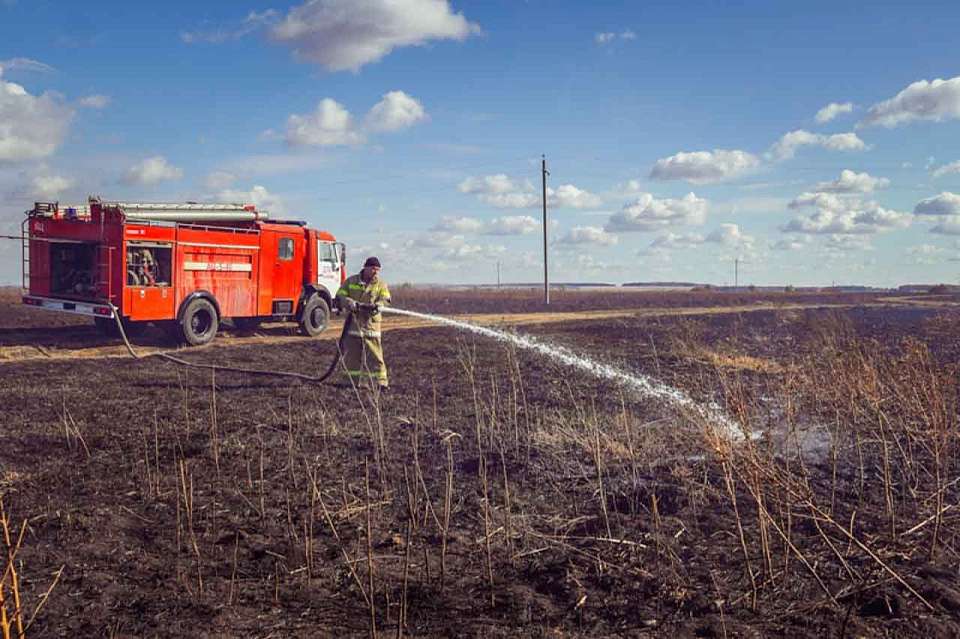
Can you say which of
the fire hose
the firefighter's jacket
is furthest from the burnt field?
the firefighter's jacket

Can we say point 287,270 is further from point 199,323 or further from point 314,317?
point 199,323

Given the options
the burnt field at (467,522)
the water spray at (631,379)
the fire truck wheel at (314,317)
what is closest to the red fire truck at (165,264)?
the fire truck wheel at (314,317)

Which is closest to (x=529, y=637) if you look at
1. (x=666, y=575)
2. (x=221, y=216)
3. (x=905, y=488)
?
(x=666, y=575)

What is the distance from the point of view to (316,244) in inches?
734

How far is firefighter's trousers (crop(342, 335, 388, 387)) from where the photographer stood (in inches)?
396

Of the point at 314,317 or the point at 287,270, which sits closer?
the point at 287,270

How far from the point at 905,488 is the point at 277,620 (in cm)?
514

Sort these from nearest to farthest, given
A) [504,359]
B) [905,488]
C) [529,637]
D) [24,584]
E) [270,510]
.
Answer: [529,637]
[24,584]
[270,510]
[905,488]
[504,359]

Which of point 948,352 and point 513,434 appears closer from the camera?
point 513,434

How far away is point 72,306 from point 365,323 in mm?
7897

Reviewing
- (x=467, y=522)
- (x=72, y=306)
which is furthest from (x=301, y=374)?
(x=467, y=522)

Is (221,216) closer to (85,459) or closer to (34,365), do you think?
(34,365)

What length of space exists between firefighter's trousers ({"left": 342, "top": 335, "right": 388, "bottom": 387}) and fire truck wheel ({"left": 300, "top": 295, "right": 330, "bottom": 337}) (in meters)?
8.70

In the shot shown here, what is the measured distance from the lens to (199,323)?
53.3 feet
